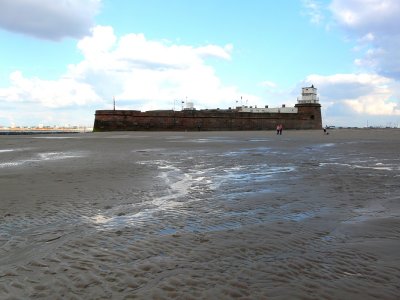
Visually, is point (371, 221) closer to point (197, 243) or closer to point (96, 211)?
point (197, 243)

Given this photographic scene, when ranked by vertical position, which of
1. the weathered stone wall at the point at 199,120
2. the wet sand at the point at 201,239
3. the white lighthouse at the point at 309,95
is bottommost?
the wet sand at the point at 201,239

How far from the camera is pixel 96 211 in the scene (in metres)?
5.05

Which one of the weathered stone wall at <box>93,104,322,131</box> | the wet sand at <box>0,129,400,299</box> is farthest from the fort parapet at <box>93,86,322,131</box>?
the wet sand at <box>0,129,400,299</box>

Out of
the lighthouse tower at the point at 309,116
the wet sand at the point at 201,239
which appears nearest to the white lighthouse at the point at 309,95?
the lighthouse tower at the point at 309,116

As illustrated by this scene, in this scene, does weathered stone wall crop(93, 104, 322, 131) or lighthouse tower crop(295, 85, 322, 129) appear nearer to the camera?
weathered stone wall crop(93, 104, 322, 131)

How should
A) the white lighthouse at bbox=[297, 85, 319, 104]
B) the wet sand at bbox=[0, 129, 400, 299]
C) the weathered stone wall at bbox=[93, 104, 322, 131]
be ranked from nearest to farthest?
1. the wet sand at bbox=[0, 129, 400, 299]
2. the weathered stone wall at bbox=[93, 104, 322, 131]
3. the white lighthouse at bbox=[297, 85, 319, 104]

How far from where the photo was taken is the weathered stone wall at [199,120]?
49.0 m

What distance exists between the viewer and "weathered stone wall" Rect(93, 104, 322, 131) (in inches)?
1930

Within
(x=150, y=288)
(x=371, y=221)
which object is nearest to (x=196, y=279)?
(x=150, y=288)

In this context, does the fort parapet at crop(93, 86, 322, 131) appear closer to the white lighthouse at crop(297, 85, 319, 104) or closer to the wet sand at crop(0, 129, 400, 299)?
the white lighthouse at crop(297, 85, 319, 104)

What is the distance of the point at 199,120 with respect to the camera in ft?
176

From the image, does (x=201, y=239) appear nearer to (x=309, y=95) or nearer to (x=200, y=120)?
(x=200, y=120)

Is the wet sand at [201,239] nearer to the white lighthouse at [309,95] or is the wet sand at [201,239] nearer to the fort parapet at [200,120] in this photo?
the fort parapet at [200,120]

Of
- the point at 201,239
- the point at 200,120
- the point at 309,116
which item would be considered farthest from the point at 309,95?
the point at 201,239
